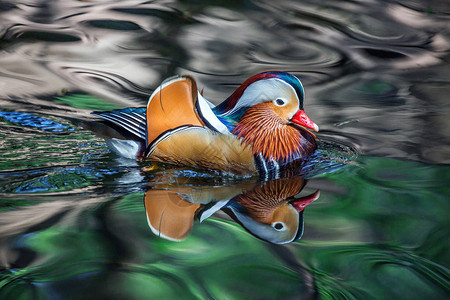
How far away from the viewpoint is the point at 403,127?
4.44 meters

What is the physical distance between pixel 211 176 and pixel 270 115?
0.62m

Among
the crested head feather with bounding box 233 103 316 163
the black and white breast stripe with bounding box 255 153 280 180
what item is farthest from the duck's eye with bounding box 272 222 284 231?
the crested head feather with bounding box 233 103 316 163

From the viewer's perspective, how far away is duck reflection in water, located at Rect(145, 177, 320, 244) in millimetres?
2738

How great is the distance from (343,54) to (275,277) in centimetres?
458

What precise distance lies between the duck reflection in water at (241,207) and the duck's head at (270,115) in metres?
0.31

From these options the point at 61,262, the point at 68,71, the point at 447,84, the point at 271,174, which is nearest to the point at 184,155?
the point at 271,174

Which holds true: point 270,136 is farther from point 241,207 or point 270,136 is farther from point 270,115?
point 241,207

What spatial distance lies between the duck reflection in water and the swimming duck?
23 centimetres

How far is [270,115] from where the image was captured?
3754mm

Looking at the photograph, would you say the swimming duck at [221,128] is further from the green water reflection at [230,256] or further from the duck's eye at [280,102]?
the green water reflection at [230,256]

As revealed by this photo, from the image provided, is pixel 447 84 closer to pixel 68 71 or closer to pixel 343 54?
pixel 343 54

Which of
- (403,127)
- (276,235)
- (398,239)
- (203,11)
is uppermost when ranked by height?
(203,11)

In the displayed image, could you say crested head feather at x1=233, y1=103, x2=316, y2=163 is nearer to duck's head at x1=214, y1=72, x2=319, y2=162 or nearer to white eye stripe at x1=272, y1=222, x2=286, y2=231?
duck's head at x1=214, y1=72, x2=319, y2=162

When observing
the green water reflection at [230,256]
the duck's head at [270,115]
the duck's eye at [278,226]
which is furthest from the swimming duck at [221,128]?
the duck's eye at [278,226]
